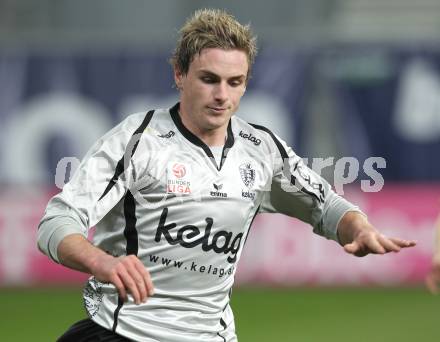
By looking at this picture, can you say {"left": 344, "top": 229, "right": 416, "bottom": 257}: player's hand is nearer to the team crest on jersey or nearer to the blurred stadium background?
the team crest on jersey

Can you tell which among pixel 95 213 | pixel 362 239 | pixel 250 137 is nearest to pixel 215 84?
pixel 250 137

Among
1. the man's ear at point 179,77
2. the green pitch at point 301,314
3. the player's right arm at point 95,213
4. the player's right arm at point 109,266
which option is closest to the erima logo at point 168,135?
the player's right arm at point 95,213

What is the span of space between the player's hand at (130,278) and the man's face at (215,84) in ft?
4.02

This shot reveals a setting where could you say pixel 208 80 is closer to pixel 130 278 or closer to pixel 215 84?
pixel 215 84

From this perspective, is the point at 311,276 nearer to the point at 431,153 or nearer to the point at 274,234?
the point at 274,234

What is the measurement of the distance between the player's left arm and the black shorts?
3.76 ft

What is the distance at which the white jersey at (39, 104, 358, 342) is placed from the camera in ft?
14.9

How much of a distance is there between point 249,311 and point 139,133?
23.8 ft

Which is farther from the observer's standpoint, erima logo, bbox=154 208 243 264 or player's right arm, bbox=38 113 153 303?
erima logo, bbox=154 208 243 264

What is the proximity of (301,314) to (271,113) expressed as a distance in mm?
4016

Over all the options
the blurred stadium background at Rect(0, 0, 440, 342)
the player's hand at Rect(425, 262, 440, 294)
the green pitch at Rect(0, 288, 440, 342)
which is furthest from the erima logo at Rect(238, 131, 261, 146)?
the blurred stadium background at Rect(0, 0, 440, 342)

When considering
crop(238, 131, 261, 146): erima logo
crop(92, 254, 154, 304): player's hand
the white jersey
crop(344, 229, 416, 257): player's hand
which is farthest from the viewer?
crop(238, 131, 261, 146): erima logo

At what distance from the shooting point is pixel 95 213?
441 centimetres

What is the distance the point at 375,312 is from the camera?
11.6m
